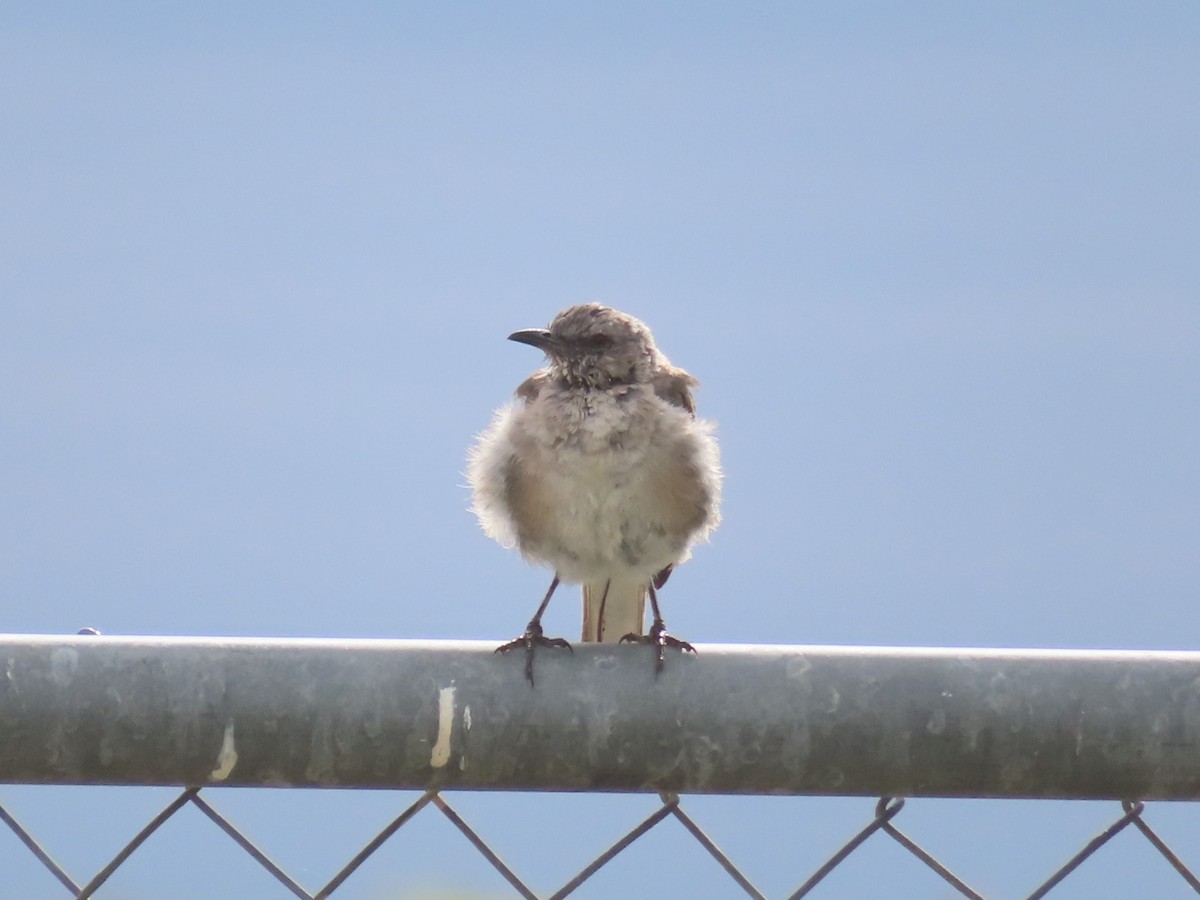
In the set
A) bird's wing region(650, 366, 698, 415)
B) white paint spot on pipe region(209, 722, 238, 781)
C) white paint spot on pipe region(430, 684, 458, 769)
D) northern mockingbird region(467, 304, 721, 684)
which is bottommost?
white paint spot on pipe region(209, 722, 238, 781)

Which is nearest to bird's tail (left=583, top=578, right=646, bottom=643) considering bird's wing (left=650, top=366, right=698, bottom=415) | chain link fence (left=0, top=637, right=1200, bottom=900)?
bird's wing (left=650, top=366, right=698, bottom=415)

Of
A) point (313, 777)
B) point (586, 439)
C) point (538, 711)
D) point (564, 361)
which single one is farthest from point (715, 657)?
point (564, 361)

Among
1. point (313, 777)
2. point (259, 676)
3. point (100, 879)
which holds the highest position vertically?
point (259, 676)

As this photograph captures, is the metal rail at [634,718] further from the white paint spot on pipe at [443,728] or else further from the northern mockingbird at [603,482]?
the northern mockingbird at [603,482]

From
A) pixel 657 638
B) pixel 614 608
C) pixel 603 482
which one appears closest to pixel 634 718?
pixel 657 638

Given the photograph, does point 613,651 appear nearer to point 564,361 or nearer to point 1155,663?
point 1155,663

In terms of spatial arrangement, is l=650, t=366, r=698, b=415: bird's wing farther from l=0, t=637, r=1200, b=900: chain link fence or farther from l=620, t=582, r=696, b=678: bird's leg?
l=0, t=637, r=1200, b=900: chain link fence
